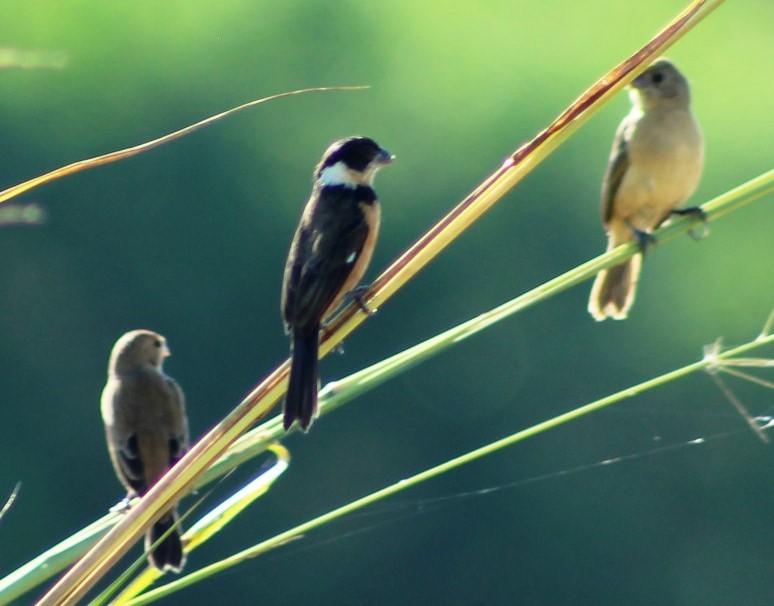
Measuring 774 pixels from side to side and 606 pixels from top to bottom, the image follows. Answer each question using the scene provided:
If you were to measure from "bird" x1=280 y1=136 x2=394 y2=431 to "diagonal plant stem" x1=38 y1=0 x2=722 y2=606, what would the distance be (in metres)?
0.97

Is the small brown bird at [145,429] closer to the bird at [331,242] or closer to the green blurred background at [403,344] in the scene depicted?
the bird at [331,242]

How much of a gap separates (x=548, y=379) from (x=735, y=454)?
8.69 ft

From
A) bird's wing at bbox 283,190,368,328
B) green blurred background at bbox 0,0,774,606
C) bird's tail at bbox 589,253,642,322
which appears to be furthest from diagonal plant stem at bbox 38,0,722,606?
green blurred background at bbox 0,0,774,606

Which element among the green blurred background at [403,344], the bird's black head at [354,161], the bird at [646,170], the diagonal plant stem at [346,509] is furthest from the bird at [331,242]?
the green blurred background at [403,344]

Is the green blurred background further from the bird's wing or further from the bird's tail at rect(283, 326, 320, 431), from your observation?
the bird's tail at rect(283, 326, 320, 431)

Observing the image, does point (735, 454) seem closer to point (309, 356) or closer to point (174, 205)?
point (174, 205)

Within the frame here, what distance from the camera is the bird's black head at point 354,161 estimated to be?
4.42 meters

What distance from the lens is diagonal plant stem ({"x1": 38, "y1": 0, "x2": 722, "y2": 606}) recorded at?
199 cm

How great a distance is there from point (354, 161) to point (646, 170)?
112 cm

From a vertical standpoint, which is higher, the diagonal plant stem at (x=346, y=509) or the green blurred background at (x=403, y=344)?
the green blurred background at (x=403, y=344)

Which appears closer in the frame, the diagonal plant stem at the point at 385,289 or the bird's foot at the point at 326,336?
the diagonal plant stem at the point at 385,289

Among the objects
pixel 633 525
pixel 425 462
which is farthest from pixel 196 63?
pixel 633 525

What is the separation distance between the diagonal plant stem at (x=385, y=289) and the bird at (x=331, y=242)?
974 millimetres

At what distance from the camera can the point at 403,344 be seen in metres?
17.6
